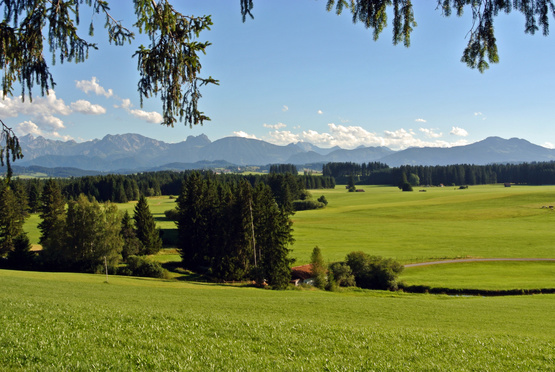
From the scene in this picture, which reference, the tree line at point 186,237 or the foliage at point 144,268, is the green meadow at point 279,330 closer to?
the tree line at point 186,237

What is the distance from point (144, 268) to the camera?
1948 inches

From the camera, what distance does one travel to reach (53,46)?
8.78 m

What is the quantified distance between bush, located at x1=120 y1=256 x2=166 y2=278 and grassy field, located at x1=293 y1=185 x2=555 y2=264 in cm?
2160

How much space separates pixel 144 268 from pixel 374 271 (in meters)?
32.2

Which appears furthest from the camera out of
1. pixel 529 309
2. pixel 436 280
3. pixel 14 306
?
pixel 436 280

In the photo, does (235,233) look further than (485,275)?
Yes

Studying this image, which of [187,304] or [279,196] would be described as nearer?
[187,304]

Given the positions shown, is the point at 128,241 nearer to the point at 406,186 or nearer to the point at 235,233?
the point at 235,233

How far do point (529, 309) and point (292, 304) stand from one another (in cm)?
1863

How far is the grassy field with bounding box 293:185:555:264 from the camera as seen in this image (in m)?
59.8

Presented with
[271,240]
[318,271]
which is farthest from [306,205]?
[318,271]

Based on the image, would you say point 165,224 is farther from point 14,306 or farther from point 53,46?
point 53,46

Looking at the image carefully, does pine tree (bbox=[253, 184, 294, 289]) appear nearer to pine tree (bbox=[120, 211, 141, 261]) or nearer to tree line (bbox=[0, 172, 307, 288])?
tree line (bbox=[0, 172, 307, 288])

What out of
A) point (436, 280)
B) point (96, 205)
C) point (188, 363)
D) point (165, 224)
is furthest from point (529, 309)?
point (165, 224)
